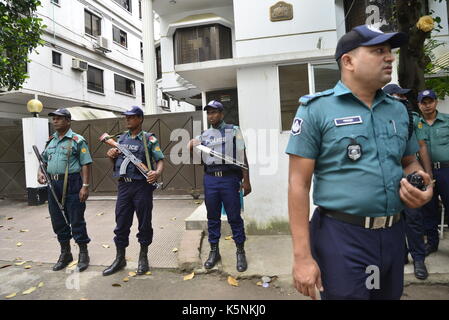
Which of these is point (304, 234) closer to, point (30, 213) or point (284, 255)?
point (284, 255)

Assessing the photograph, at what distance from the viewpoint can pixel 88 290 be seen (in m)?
3.30

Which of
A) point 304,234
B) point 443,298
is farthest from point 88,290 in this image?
point 443,298

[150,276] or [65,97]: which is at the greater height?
[65,97]

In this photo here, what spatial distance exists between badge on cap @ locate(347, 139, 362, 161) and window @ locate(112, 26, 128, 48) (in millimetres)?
20106

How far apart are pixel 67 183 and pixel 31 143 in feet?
16.7

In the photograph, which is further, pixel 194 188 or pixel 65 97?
pixel 65 97

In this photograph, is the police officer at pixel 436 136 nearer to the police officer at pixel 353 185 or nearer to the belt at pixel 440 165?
the belt at pixel 440 165

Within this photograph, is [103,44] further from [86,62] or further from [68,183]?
[68,183]

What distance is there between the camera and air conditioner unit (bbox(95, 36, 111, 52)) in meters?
16.6

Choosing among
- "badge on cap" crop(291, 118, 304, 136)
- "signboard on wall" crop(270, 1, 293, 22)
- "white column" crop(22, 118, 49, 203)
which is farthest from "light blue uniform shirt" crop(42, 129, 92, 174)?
"white column" crop(22, 118, 49, 203)

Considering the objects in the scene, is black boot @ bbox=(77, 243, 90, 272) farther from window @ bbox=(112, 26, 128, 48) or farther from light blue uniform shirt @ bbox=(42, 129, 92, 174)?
window @ bbox=(112, 26, 128, 48)

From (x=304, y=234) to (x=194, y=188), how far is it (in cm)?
657

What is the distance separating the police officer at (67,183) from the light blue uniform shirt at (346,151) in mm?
3252

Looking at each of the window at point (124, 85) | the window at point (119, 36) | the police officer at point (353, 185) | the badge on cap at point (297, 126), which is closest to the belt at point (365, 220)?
the police officer at point (353, 185)
